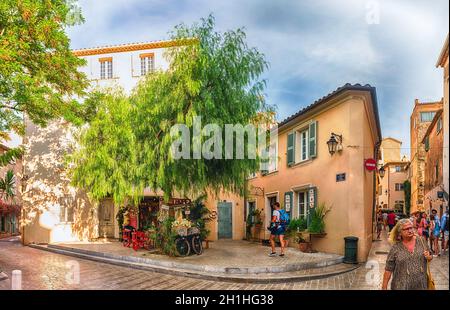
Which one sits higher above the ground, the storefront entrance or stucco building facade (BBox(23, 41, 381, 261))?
stucco building facade (BBox(23, 41, 381, 261))

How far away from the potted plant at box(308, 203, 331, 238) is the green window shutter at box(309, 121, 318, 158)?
1733 mm

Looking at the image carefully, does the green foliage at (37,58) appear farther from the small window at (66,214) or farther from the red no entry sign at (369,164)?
the red no entry sign at (369,164)

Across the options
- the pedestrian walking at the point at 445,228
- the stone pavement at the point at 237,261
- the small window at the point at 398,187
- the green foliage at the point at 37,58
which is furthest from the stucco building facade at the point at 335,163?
the green foliage at the point at 37,58

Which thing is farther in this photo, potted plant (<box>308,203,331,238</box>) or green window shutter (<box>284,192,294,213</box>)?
green window shutter (<box>284,192,294,213</box>)

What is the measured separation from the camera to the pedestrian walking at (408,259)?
3518 mm

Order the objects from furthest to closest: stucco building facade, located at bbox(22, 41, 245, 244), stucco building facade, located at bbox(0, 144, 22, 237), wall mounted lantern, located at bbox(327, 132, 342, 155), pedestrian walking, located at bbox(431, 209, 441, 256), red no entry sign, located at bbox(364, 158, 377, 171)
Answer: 1. stucco building facade, located at bbox(0, 144, 22, 237)
2. stucco building facade, located at bbox(22, 41, 245, 244)
3. wall mounted lantern, located at bbox(327, 132, 342, 155)
4. red no entry sign, located at bbox(364, 158, 377, 171)
5. pedestrian walking, located at bbox(431, 209, 441, 256)

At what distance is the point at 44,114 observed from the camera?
10.5m

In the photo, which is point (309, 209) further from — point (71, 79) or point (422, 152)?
point (422, 152)

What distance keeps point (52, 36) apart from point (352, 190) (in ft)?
28.5

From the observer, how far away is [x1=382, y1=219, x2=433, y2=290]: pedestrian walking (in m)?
3.52

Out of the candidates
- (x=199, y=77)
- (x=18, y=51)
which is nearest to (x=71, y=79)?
(x=18, y=51)

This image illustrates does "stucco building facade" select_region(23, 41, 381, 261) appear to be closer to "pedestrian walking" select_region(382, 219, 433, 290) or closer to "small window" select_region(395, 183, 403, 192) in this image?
"small window" select_region(395, 183, 403, 192)

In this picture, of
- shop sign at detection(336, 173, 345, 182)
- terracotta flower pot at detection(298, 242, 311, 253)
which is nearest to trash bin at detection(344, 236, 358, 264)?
shop sign at detection(336, 173, 345, 182)

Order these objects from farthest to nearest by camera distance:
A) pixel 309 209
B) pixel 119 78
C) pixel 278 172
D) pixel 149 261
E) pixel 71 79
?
1. pixel 278 172
2. pixel 119 78
3. pixel 309 209
4. pixel 71 79
5. pixel 149 261
